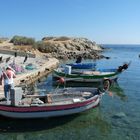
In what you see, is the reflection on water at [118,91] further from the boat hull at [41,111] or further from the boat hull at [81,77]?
the boat hull at [41,111]

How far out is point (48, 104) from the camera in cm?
1677

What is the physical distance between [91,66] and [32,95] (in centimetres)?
2021

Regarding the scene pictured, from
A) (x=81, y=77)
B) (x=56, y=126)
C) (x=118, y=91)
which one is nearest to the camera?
(x=56, y=126)

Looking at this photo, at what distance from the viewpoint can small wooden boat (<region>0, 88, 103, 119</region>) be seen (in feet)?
53.2

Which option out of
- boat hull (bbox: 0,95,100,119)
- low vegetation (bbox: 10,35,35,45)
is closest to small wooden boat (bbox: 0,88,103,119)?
boat hull (bbox: 0,95,100,119)

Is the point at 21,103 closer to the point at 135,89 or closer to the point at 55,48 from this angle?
the point at 135,89

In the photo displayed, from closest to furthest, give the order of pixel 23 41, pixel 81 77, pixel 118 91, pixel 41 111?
pixel 41 111, pixel 118 91, pixel 81 77, pixel 23 41

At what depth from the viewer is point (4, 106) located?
52.9 feet

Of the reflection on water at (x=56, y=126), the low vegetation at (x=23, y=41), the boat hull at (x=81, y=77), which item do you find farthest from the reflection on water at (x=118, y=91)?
the low vegetation at (x=23, y=41)

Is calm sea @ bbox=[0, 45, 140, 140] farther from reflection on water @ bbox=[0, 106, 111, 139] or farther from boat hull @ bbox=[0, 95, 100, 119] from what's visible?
boat hull @ bbox=[0, 95, 100, 119]

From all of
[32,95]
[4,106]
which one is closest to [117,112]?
[32,95]

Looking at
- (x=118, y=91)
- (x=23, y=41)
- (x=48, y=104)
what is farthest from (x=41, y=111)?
(x=23, y=41)

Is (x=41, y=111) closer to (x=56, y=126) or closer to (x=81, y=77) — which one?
(x=56, y=126)

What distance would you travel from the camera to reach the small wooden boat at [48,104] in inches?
638
